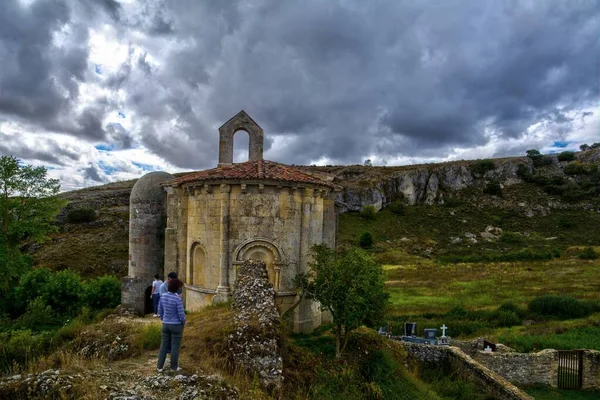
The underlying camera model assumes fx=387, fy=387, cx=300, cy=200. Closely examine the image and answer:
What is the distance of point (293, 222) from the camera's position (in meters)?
14.3

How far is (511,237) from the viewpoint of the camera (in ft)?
195

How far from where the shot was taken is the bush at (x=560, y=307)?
2402cm

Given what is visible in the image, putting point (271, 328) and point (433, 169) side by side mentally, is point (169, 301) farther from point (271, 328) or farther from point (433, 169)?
point (433, 169)

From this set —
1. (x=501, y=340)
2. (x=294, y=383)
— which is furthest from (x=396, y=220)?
(x=294, y=383)

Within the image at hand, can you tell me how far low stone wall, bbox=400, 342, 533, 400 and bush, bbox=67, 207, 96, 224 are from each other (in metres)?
43.7

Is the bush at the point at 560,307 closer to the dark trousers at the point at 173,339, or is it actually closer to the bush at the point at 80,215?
the dark trousers at the point at 173,339

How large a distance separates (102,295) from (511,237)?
2262 inches

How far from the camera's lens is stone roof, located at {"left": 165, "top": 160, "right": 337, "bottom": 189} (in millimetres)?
13742

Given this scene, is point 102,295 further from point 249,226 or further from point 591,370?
point 591,370

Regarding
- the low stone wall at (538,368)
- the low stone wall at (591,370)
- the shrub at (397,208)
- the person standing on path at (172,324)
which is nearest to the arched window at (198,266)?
the person standing on path at (172,324)

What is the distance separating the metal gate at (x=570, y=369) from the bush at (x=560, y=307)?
9.46 m

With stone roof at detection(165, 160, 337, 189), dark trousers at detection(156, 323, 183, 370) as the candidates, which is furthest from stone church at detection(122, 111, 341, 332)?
dark trousers at detection(156, 323, 183, 370)

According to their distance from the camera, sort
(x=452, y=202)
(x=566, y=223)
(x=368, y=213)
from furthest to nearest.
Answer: (x=452, y=202) → (x=368, y=213) → (x=566, y=223)

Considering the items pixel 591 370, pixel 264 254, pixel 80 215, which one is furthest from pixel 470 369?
pixel 80 215
